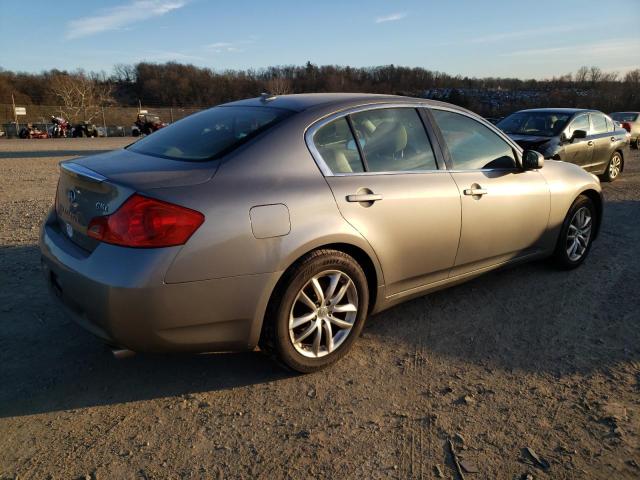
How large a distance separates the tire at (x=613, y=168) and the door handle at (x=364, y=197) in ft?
30.9

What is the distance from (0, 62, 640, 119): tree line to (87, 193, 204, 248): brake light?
6218 centimetres

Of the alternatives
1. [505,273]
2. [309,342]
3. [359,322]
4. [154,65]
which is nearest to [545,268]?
[505,273]

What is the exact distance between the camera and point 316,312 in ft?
9.53

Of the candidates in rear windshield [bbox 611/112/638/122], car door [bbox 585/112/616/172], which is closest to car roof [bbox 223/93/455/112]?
car door [bbox 585/112/616/172]

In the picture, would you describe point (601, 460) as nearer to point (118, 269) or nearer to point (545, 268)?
point (118, 269)

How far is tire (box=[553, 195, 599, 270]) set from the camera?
15.0ft

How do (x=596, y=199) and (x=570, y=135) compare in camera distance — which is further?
(x=570, y=135)

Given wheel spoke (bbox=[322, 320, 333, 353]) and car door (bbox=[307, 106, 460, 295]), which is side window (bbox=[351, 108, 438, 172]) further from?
wheel spoke (bbox=[322, 320, 333, 353])

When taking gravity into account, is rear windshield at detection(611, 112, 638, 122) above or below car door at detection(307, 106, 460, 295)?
above

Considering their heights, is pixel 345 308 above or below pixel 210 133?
below

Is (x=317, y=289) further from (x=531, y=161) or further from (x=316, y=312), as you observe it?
(x=531, y=161)

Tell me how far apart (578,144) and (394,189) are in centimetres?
756

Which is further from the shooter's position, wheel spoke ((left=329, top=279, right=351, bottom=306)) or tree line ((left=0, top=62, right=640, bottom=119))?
tree line ((left=0, top=62, right=640, bottom=119))

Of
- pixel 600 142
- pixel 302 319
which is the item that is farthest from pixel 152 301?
pixel 600 142
